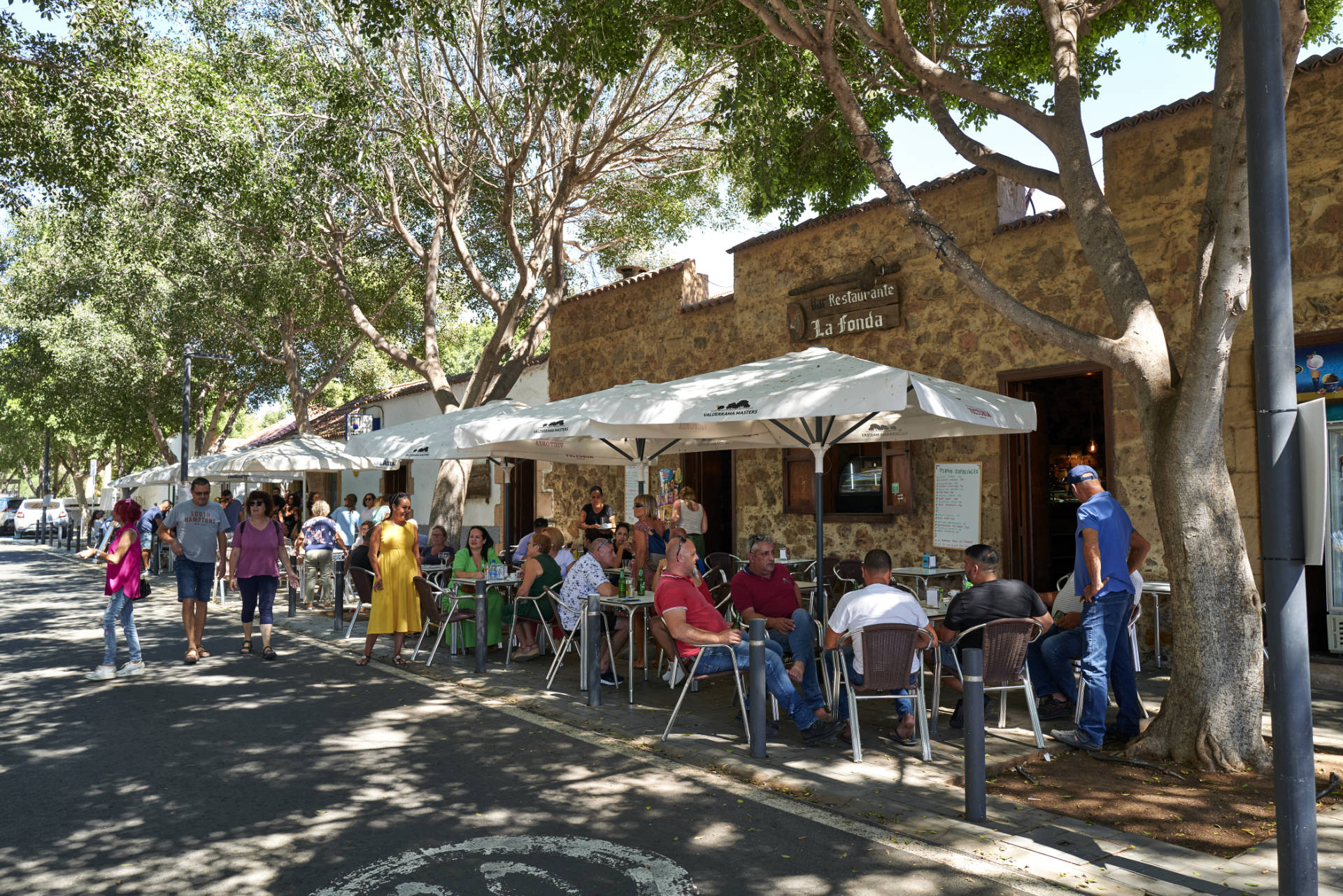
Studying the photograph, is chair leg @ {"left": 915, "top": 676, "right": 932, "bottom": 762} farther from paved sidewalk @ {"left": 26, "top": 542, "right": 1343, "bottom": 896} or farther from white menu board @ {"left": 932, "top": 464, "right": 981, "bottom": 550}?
white menu board @ {"left": 932, "top": 464, "right": 981, "bottom": 550}

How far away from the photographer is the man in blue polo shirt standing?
5949 millimetres

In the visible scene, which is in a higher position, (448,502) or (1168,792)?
(448,502)

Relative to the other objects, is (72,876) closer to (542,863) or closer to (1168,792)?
(542,863)

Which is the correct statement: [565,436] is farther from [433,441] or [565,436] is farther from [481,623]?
[433,441]

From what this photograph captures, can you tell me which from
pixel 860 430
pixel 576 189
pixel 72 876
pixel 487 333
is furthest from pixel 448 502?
pixel 487 333

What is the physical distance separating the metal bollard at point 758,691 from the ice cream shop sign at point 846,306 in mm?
6432

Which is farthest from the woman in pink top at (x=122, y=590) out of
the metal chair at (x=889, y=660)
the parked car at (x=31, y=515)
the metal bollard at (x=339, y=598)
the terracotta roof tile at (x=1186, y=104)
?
the parked car at (x=31, y=515)

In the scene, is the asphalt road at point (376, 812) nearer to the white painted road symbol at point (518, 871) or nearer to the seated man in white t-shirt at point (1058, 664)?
the white painted road symbol at point (518, 871)

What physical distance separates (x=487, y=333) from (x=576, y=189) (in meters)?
31.6

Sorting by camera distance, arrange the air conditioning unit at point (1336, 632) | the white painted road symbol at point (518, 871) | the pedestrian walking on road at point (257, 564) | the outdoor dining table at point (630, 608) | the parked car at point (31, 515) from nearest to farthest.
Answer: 1. the white painted road symbol at point (518, 871)
2. the outdoor dining table at point (630, 608)
3. the air conditioning unit at point (1336, 632)
4. the pedestrian walking on road at point (257, 564)
5. the parked car at point (31, 515)

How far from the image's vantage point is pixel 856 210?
11.7 metres

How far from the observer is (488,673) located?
8.70 metres

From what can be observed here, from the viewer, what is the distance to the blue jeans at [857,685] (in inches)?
232

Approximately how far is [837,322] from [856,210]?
4.62 feet
